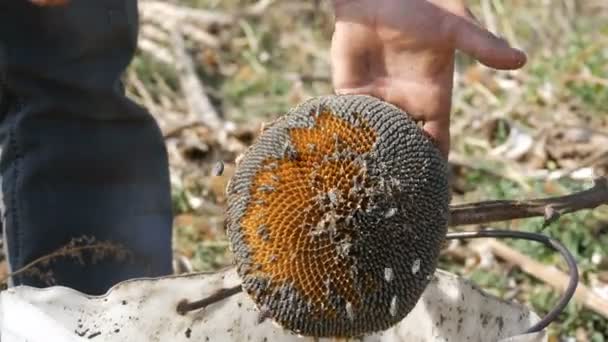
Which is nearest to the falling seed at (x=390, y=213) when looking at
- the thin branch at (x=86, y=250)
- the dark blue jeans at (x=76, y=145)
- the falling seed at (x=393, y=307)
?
the falling seed at (x=393, y=307)

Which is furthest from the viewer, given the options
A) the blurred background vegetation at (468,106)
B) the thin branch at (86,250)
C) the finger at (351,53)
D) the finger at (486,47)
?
the blurred background vegetation at (468,106)

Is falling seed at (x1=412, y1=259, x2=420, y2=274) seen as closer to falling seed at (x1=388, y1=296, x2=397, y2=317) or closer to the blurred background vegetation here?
falling seed at (x1=388, y1=296, x2=397, y2=317)

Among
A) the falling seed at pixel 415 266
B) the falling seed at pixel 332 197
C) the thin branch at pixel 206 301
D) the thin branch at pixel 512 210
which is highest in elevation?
the falling seed at pixel 332 197

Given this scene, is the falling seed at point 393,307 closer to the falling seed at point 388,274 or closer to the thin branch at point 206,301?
the falling seed at point 388,274

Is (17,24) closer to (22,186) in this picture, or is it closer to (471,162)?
(22,186)

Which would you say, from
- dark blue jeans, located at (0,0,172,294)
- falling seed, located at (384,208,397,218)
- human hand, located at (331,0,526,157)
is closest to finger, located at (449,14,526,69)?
human hand, located at (331,0,526,157)
